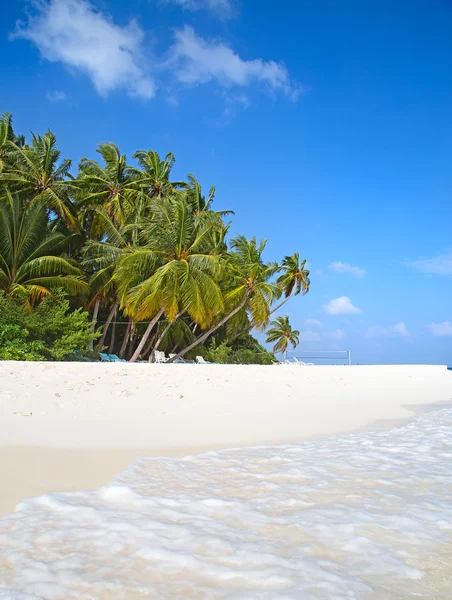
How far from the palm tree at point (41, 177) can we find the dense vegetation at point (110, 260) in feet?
0.18

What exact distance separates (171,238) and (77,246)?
6.17 metres

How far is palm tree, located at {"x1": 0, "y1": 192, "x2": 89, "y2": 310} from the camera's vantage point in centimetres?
1666

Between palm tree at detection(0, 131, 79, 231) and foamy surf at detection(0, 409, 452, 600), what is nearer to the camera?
foamy surf at detection(0, 409, 452, 600)

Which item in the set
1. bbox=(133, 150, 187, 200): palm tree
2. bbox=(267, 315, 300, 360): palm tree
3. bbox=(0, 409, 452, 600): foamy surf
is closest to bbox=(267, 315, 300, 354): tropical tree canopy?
bbox=(267, 315, 300, 360): palm tree

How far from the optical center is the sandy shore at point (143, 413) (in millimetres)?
3439

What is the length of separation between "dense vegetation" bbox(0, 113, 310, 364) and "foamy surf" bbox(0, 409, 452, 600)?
11659mm

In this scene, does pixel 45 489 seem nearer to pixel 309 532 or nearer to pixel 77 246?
pixel 309 532

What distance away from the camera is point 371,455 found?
386 cm

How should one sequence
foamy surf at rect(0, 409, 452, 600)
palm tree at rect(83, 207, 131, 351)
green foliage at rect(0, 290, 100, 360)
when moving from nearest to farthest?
1. foamy surf at rect(0, 409, 452, 600)
2. green foliage at rect(0, 290, 100, 360)
3. palm tree at rect(83, 207, 131, 351)

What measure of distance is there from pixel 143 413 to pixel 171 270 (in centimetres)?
1356

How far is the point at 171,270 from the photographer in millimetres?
19031

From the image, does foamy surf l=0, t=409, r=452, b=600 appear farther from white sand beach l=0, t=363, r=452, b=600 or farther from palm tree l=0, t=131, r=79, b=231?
palm tree l=0, t=131, r=79, b=231

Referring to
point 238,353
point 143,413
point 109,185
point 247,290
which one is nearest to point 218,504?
point 143,413

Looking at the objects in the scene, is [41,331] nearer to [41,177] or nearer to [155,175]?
[41,177]
